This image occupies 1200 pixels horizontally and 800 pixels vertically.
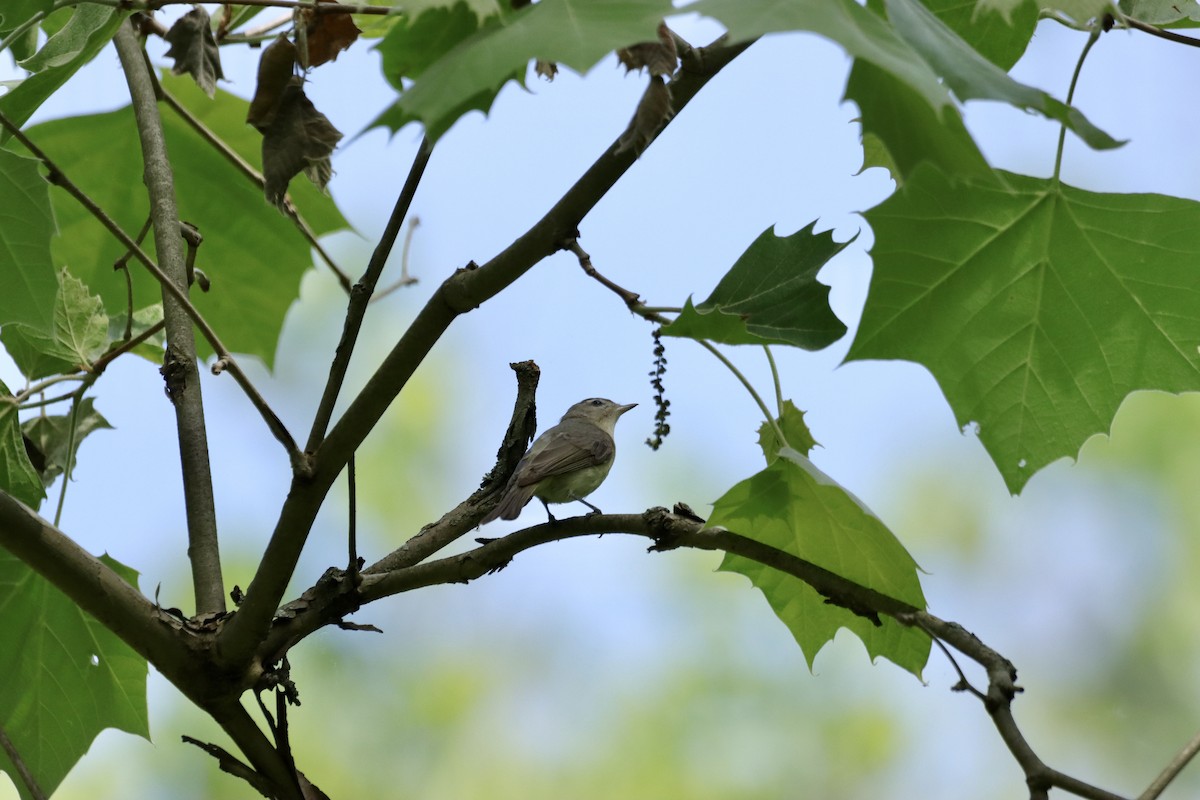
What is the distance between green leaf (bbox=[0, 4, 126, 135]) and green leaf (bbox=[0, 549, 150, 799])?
785mm

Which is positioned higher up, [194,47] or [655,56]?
[194,47]

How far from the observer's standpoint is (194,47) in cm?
178

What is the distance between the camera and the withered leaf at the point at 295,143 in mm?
1429

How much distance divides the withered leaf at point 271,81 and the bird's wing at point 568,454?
1226 mm

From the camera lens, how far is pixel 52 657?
198 centimetres

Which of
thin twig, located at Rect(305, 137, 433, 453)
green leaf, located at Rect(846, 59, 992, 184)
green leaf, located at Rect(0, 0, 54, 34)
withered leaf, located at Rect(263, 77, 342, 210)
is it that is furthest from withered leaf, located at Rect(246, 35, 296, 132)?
green leaf, located at Rect(846, 59, 992, 184)

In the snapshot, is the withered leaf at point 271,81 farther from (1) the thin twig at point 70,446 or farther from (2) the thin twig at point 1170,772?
(2) the thin twig at point 1170,772

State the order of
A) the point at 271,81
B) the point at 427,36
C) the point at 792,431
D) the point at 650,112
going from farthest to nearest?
1. the point at 792,431
2. the point at 271,81
3. the point at 427,36
4. the point at 650,112

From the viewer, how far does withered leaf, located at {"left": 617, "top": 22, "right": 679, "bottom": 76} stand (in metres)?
1.18

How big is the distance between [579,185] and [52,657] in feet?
4.46

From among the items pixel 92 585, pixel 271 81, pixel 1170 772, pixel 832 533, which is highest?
pixel 271 81

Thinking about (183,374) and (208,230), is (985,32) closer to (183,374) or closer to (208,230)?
(183,374)

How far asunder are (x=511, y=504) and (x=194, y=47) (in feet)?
3.21

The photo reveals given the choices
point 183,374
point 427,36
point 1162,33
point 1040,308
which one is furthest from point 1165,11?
point 183,374
